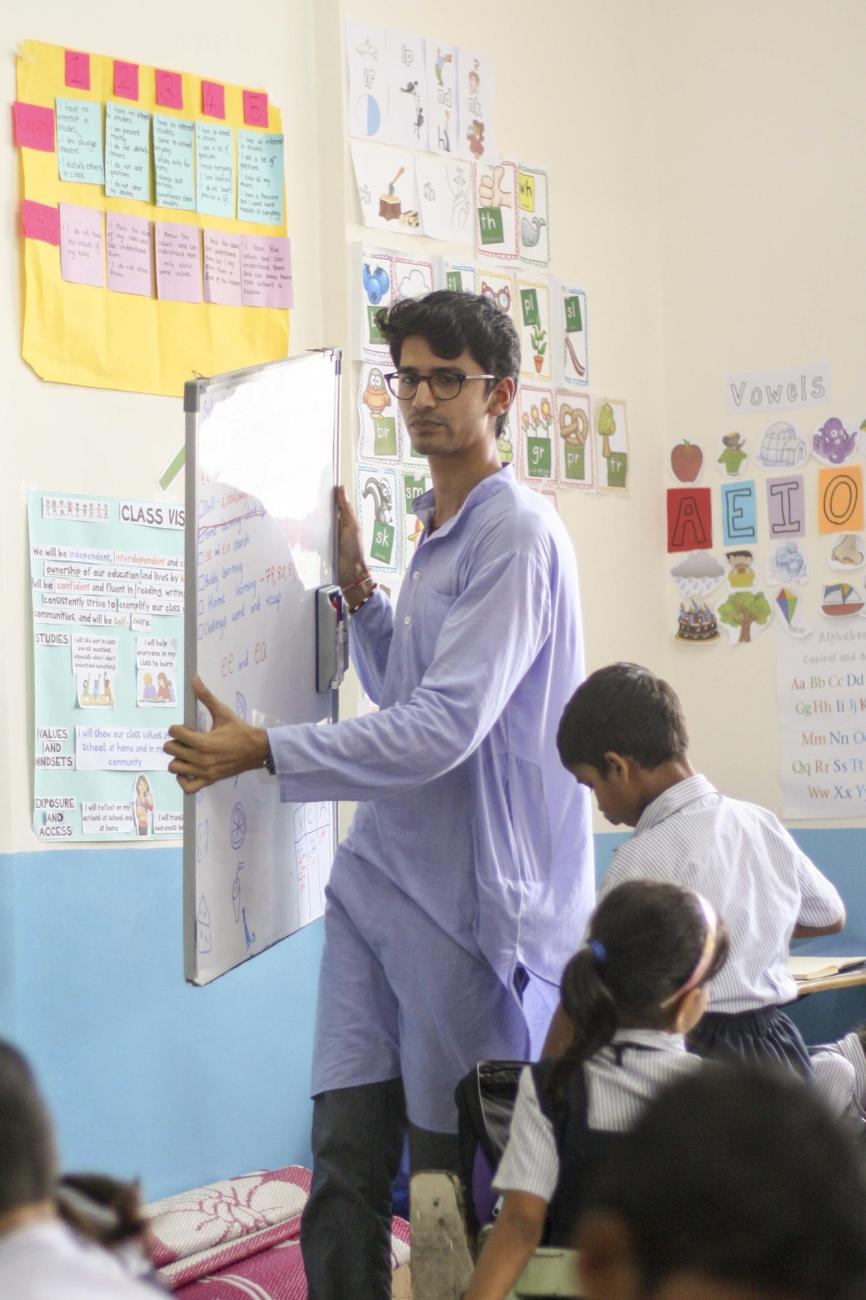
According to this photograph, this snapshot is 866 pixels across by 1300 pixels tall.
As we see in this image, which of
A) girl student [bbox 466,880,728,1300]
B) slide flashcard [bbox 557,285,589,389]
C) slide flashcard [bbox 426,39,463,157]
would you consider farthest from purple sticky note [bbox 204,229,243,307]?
girl student [bbox 466,880,728,1300]

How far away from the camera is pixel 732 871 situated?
192 cm

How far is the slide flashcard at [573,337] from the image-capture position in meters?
3.77

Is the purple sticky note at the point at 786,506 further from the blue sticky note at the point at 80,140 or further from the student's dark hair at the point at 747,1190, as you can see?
the student's dark hair at the point at 747,1190

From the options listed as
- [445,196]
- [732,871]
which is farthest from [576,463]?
[732,871]

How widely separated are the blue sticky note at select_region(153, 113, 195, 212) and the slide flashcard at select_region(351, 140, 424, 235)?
0.38 meters

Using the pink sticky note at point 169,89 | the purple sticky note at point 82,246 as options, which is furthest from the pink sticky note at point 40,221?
the pink sticky note at point 169,89

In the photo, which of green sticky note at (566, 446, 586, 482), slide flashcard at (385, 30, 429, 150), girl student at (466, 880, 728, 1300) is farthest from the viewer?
green sticky note at (566, 446, 586, 482)

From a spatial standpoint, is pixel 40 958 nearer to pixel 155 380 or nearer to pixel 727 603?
pixel 155 380

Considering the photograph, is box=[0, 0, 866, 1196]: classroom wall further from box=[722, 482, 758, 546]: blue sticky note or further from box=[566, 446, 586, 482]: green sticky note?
box=[722, 482, 758, 546]: blue sticky note

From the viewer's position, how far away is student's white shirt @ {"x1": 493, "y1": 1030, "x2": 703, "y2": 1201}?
1657 millimetres

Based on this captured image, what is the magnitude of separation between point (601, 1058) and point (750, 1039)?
30 cm

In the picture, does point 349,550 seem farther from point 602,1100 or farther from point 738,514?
point 738,514

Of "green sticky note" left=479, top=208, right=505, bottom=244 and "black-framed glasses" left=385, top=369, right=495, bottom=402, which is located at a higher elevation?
"green sticky note" left=479, top=208, right=505, bottom=244

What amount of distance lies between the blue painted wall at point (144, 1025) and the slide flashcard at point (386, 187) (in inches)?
54.3
